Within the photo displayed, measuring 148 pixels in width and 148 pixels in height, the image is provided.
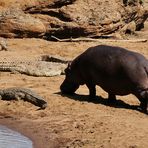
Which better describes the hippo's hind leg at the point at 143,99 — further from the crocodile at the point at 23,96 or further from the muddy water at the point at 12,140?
the muddy water at the point at 12,140

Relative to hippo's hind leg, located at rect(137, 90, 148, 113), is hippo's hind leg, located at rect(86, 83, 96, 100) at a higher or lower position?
lower

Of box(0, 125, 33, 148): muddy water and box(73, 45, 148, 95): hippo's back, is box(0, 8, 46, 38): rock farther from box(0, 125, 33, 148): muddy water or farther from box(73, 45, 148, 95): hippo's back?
box(0, 125, 33, 148): muddy water

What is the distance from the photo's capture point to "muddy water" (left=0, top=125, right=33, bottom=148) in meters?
8.23

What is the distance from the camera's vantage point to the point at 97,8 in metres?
19.6

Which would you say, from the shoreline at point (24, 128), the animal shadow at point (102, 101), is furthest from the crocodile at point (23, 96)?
the animal shadow at point (102, 101)

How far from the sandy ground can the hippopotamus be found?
0.33 m

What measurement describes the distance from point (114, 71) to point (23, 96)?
1.86m

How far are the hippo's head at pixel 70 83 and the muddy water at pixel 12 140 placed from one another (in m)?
2.41

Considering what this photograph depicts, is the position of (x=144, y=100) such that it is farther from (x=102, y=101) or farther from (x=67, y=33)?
(x=67, y=33)

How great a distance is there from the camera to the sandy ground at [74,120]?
26.5 feet

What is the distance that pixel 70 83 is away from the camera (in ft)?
37.1

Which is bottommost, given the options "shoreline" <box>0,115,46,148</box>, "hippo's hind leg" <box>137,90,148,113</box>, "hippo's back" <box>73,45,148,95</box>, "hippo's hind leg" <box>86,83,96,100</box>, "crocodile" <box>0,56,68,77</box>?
"crocodile" <box>0,56,68,77</box>

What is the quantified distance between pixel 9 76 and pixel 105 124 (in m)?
4.92

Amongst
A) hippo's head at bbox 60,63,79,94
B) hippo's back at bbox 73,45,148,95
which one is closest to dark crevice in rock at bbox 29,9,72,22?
hippo's head at bbox 60,63,79,94
